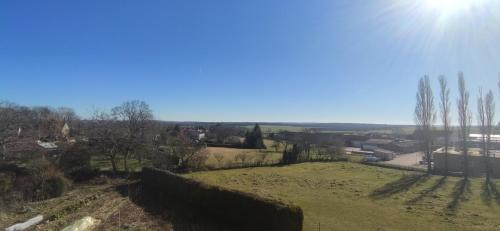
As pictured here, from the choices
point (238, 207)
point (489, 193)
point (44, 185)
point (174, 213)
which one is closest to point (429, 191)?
point (489, 193)

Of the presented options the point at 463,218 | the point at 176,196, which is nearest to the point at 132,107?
the point at 176,196

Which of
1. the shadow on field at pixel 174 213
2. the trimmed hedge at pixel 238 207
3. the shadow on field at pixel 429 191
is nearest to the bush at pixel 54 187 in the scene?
the shadow on field at pixel 174 213

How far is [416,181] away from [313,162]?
51.8 feet

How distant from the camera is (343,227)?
13.9 m

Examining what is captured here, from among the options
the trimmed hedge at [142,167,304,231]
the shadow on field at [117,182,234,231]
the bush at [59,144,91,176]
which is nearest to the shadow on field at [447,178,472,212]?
the trimmed hedge at [142,167,304,231]

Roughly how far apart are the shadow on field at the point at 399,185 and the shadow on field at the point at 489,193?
4858 mm

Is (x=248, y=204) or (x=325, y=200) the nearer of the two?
(x=248, y=204)

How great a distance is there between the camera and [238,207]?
12.6 m

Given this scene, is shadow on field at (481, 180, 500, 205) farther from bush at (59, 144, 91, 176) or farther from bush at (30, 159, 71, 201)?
bush at (59, 144, 91, 176)

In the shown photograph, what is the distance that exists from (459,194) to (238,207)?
1894 cm

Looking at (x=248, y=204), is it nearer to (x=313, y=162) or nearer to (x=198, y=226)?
(x=198, y=226)

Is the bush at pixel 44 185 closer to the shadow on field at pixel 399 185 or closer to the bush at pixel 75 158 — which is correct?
the bush at pixel 75 158

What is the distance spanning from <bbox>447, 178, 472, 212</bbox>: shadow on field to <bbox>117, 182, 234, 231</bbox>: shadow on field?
46.2 feet

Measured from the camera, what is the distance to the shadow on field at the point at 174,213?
39.8ft
